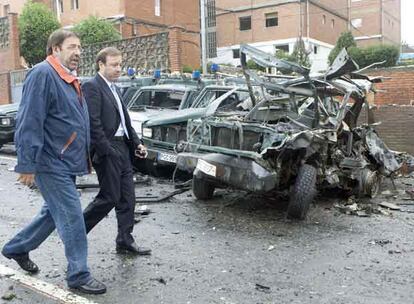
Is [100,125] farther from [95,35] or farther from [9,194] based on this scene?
[95,35]

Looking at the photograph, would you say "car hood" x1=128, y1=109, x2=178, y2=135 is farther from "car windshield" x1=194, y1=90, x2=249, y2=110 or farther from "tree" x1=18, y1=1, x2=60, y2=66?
"tree" x1=18, y1=1, x2=60, y2=66

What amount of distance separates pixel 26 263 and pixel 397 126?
10507 millimetres

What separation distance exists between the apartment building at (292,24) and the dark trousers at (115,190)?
36.7 metres

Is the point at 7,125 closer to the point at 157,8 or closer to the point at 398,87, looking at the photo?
the point at 398,87

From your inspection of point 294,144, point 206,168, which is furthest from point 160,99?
point 294,144

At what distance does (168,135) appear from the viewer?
9297 millimetres

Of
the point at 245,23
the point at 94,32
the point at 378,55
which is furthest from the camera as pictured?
the point at 245,23

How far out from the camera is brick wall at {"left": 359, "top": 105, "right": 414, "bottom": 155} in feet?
41.8

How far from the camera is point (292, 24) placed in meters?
43.7

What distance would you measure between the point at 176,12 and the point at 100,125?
3718cm

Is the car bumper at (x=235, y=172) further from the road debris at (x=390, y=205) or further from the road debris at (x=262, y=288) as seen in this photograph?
the road debris at (x=262, y=288)

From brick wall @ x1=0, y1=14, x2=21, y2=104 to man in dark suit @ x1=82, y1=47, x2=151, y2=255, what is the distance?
2191cm

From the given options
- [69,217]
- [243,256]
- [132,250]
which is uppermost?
[69,217]

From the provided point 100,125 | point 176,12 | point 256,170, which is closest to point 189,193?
point 256,170
